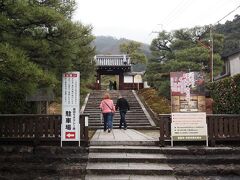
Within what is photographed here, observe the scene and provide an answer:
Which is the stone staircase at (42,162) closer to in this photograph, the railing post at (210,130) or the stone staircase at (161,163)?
the stone staircase at (161,163)

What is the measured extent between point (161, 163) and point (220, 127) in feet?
8.90

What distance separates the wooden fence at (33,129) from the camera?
11227 mm

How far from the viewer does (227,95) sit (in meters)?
13.9

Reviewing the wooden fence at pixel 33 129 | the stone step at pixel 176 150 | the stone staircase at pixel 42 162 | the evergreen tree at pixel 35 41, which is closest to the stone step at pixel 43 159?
the stone staircase at pixel 42 162

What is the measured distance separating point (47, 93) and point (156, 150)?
487 cm

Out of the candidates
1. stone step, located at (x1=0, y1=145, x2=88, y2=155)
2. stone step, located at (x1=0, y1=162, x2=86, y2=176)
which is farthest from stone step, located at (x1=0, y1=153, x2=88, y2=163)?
stone step, located at (x1=0, y1=145, x2=88, y2=155)

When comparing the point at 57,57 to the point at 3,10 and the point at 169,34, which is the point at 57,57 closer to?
the point at 3,10

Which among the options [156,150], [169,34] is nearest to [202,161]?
[156,150]

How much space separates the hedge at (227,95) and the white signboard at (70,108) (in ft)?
18.6

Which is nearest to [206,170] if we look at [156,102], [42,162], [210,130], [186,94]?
[210,130]

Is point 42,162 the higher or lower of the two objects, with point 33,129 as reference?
lower

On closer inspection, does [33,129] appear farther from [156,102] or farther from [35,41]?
[156,102]

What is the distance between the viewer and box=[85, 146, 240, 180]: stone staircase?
29.7 ft

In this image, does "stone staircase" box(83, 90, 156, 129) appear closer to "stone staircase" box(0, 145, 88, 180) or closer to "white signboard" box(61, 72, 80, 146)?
"white signboard" box(61, 72, 80, 146)
